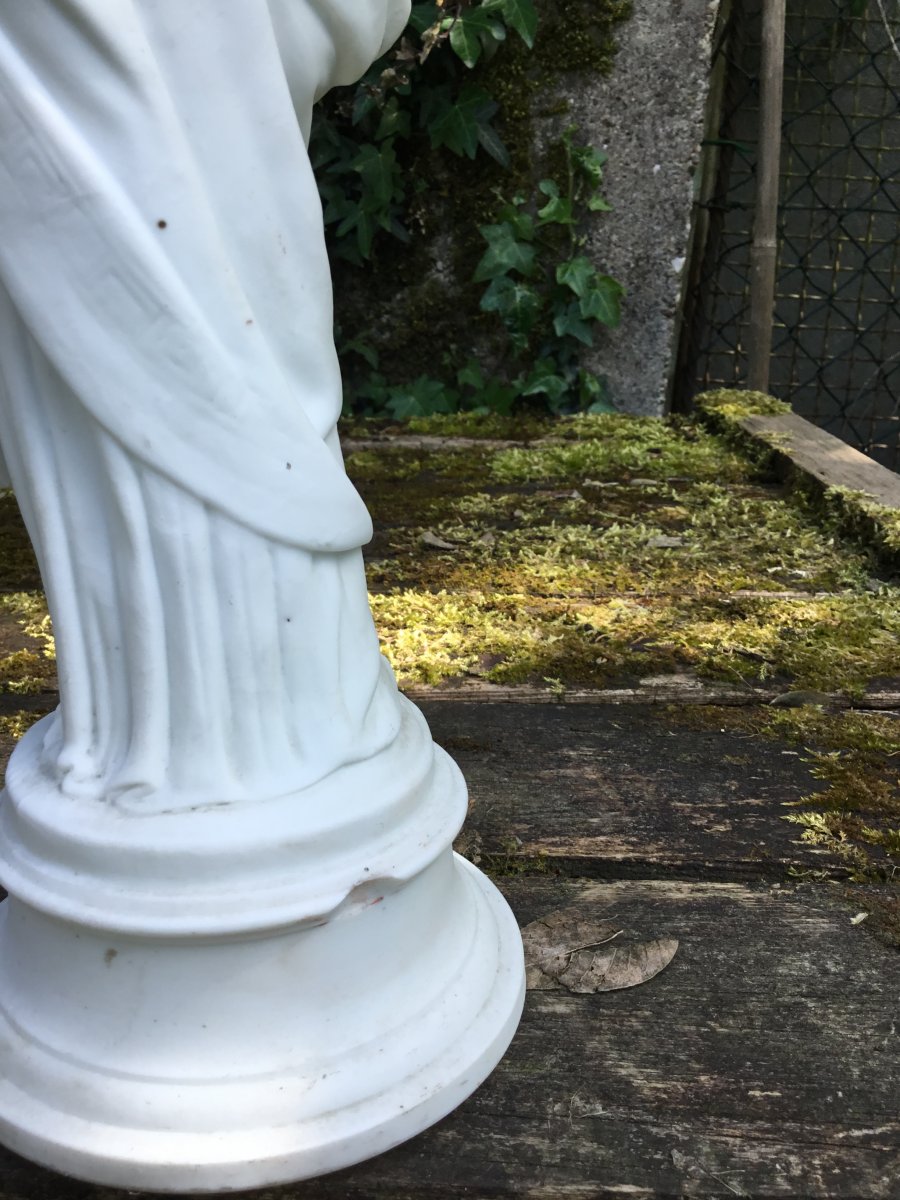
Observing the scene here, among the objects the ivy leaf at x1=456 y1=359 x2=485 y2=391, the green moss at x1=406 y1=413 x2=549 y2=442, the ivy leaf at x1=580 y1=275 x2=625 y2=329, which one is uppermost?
the ivy leaf at x1=580 y1=275 x2=625 y2=329

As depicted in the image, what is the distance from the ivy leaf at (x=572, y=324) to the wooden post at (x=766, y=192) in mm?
623

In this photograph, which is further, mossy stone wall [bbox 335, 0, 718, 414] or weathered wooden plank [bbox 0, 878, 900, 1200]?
mossy stone wall [bbox 335, 0, 718, 414]

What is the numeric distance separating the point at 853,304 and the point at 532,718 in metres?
3.87

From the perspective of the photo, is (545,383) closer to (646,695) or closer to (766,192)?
(766,192)

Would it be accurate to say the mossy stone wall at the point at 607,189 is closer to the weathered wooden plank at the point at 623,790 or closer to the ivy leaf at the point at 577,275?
the ivy leaf at the point at 577,275

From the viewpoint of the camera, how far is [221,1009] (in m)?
0.86

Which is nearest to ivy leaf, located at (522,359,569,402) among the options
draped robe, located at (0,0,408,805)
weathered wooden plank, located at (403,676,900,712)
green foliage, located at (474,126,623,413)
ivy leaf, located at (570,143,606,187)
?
green foliage, located at (474,126,623,413)

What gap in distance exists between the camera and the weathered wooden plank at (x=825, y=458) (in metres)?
2.44

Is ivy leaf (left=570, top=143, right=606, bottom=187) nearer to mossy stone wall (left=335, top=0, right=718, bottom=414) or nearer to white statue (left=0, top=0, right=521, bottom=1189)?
mossy stone wall (left=335, top=0, right=718, bottom=414)

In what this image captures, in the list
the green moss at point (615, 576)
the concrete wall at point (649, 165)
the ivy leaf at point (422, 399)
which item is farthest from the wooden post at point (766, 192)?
the ivy leaf at point (422, 399)

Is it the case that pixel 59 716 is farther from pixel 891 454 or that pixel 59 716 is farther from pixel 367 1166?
pixel 891 454

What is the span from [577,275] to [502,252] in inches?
10.9

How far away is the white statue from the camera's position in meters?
0.80

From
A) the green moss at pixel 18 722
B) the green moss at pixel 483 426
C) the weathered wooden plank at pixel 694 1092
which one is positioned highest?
the green moss at pixel 483 426
